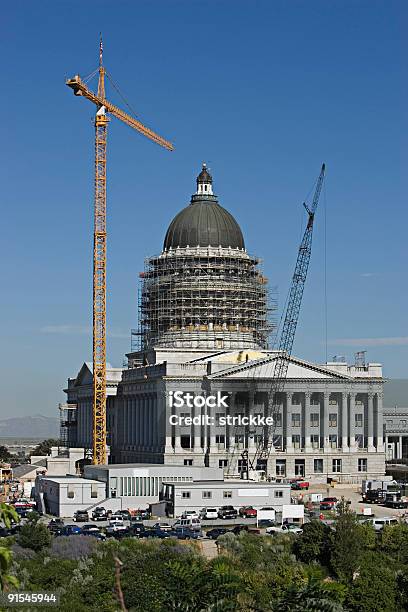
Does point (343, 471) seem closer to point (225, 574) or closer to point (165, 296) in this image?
point (165, 296)

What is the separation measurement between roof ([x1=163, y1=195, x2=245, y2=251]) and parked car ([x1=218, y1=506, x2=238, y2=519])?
2554 inches

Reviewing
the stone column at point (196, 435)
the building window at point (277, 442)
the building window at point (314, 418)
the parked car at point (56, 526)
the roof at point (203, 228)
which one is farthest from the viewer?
the roof at point (203, 228)

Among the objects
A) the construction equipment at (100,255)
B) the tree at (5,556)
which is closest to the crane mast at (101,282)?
the construction equipment at (100,255)

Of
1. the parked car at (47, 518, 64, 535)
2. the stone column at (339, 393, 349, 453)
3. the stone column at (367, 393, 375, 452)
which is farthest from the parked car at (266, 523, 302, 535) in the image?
the stone column at (367, 393, 375, 452)

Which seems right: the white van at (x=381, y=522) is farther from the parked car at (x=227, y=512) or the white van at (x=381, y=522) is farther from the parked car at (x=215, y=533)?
the parked car at (x=227, y=512)

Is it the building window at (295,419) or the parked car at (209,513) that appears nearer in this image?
the parked car at (209,513)

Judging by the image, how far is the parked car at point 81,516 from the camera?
399 ft

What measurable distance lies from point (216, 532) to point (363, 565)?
16609mm

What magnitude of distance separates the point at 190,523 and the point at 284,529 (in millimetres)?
9483

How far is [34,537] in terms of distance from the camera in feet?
326

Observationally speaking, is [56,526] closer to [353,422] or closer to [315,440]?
[315,440]

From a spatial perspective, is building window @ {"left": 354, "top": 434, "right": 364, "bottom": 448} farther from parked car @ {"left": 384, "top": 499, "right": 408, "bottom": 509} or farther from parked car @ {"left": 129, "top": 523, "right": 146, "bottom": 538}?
parked car @ {"left": 129, "top": 523, "right": 146, "bottom": 538}

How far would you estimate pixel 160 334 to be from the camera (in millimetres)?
183875

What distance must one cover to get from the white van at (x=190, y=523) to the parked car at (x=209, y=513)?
7.92ft
